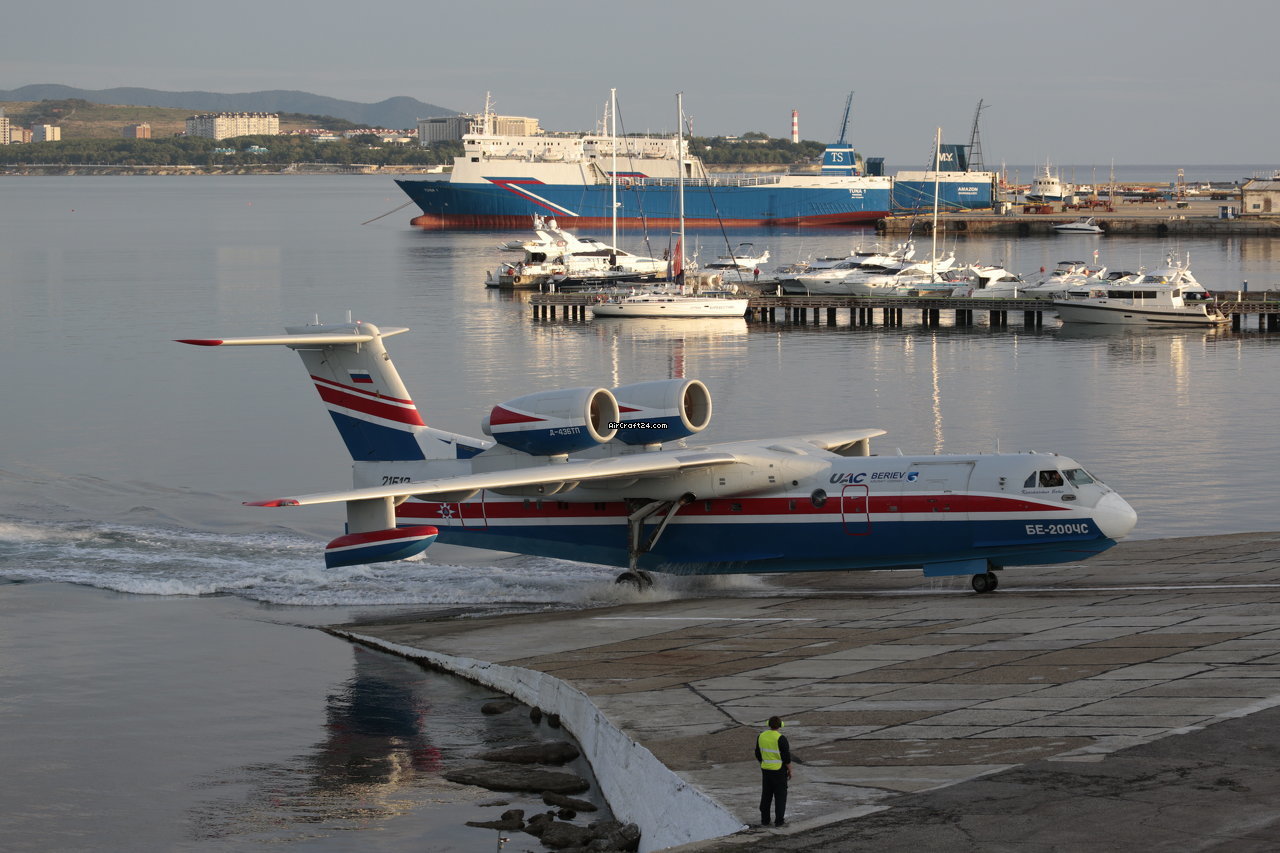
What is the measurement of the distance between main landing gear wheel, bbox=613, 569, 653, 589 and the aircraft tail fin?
335 cm

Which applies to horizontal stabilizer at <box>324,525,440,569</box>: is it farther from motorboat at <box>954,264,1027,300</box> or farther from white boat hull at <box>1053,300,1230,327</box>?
motorboat at <box>954,264,1027,300</box>

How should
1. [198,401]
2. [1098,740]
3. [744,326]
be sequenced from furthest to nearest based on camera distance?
[744,326], [198,401], [1098,740]

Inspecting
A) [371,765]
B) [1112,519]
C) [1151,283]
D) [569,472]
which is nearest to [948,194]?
[1151,283]

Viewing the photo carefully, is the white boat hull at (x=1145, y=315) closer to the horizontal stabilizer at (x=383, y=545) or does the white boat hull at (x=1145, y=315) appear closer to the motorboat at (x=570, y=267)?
the motorboat at (x=570, y=267)

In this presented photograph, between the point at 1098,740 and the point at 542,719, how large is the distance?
25.5ft

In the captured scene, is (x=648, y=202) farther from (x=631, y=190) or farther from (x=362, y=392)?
(x=362, y=392)

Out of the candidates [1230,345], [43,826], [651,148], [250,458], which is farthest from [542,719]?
[651,148]

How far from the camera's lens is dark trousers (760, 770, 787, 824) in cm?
1230

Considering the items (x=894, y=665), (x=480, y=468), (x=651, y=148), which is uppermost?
(x=651, y=148)

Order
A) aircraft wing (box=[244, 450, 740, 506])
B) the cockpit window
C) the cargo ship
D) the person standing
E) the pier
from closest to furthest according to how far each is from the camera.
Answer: the person standing < aircraft wing (box=[244, 450, 740, 506]) < the cockpit window < the pier < the cargo ship

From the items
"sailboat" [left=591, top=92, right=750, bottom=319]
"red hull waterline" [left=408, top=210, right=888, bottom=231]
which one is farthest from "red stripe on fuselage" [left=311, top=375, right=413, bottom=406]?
"red hull waterline" [left=408, top=210, right=888, bottom=231]

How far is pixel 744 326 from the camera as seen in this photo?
76938 mm

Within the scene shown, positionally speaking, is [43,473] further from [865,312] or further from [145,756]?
[865,312]

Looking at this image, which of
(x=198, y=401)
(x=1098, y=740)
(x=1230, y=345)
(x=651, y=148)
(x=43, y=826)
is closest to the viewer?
(x=1098, y=740)
